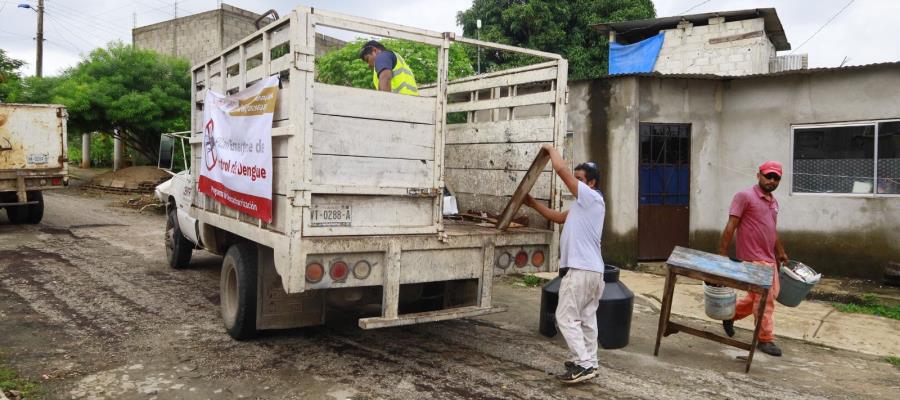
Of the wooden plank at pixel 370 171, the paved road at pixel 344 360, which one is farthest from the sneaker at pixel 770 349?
the wooden plank at pixel 370 171

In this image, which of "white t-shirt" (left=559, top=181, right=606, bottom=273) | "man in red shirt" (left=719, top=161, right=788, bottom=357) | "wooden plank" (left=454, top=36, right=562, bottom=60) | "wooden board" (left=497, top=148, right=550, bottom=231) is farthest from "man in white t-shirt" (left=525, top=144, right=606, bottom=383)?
"man in red shirt" (left=719, top=161, right=788, bottom=357)

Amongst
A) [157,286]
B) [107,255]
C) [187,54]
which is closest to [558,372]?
[157,286]

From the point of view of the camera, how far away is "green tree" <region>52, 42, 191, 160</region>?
16.9 metres

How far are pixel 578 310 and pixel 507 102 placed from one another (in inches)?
77.4

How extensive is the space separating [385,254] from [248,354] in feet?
4.78

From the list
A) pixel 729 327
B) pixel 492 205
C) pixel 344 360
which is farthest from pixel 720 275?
pixel 344 360

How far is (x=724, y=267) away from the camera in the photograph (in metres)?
4.67

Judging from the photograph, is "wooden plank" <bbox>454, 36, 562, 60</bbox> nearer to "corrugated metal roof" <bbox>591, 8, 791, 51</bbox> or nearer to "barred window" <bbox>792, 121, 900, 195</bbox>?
"barred window" <bbox>792, 121, 900, 195</bbox>

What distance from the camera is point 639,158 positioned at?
930 centimetres

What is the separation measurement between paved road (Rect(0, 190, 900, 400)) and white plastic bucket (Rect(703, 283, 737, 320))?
0.38 metres

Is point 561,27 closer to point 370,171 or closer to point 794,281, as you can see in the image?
point 794,281

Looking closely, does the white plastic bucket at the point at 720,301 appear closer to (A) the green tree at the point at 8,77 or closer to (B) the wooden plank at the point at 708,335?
(B) the wooden plank at the point at 708,335

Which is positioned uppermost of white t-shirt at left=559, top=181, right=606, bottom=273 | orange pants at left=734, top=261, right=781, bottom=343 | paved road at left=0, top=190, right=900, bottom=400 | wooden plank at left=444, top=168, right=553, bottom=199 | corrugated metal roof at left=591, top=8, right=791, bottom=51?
corrugated metal roof at left=591, top=8, right=791, bottom=51

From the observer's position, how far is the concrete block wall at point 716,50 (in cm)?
1403
